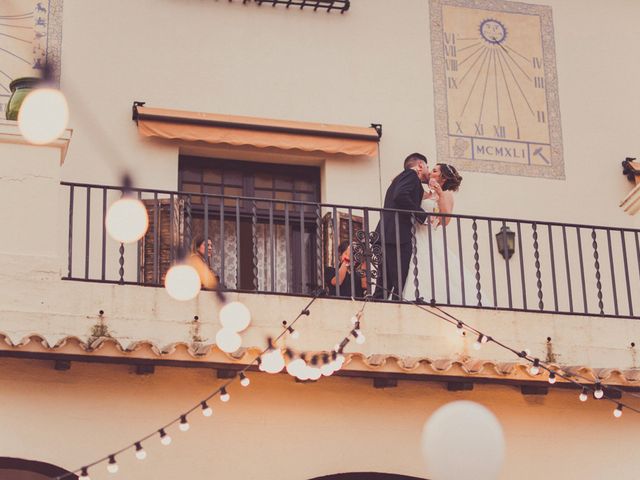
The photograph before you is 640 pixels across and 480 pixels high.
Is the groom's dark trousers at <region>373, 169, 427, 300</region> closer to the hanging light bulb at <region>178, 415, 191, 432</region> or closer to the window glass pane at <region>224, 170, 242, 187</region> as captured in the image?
the window glass pane at <region>224, 170, 242, 187</region>

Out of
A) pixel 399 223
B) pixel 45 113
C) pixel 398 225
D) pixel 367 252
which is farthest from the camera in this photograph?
pixel 399 223

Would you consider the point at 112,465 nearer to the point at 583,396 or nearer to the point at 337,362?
the point at 337,362

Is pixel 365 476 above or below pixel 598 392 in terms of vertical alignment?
below

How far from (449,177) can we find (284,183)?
1928 mm

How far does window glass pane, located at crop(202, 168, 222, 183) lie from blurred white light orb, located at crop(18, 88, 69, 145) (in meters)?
5.64

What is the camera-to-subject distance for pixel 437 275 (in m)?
12.6

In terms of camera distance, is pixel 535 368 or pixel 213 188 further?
pixel 213 188

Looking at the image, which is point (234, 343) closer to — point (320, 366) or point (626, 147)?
point (320, 366)

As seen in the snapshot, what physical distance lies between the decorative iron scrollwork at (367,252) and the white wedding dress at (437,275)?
0.93 ft

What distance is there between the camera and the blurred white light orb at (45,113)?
8.01 m

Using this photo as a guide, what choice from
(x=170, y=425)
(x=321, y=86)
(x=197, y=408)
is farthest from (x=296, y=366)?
(x=321, y=86)

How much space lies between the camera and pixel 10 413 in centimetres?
1073

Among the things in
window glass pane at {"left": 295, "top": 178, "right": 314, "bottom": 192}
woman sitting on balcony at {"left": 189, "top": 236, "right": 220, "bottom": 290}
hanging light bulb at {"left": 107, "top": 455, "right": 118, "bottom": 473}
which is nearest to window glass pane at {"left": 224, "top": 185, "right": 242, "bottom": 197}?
window glass pane at {"left": 295, "top": 178, "right": 314, "bottom": 192}

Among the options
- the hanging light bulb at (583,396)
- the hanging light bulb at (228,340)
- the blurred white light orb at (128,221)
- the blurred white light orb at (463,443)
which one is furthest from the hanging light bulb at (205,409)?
the hanging light bulb at (583,396)
